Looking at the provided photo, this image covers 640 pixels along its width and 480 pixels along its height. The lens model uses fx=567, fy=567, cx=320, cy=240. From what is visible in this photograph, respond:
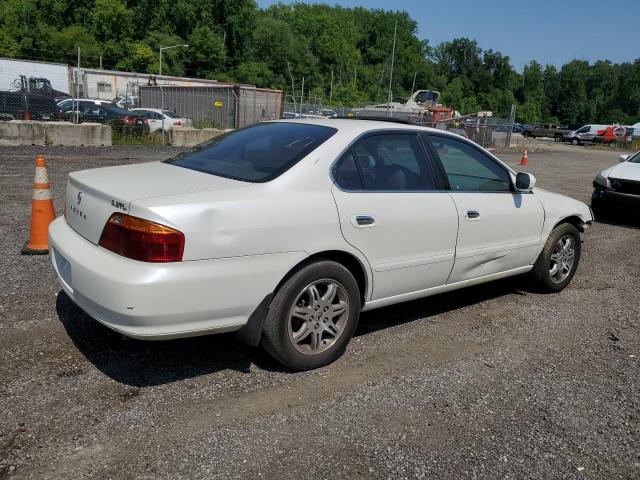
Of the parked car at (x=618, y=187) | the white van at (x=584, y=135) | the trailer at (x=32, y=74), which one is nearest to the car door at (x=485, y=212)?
the parked car at (x=618, y=187)

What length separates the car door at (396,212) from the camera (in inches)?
142

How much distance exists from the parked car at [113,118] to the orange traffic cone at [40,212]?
42.6 ft

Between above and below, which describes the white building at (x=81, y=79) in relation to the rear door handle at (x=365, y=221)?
above

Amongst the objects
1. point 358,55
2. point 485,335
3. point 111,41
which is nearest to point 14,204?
point 485,335

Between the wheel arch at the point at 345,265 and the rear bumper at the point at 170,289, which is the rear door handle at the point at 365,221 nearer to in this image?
the wheel arch at the point at 345,265

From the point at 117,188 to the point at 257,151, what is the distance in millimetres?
991

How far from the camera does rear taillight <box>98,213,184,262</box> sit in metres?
2.86

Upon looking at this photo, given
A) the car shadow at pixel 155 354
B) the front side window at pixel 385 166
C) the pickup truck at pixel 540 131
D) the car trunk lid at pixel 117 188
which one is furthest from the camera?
the pickup truck at pixel 540 131

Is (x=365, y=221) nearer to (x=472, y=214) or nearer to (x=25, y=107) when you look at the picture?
(x=472, y=214)

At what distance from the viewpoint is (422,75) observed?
408 ft

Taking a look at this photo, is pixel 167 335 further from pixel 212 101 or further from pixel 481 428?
pixel 212 101

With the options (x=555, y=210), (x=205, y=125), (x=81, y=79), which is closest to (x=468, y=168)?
(x=555, y=210)

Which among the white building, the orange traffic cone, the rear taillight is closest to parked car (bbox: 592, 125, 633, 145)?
the white building

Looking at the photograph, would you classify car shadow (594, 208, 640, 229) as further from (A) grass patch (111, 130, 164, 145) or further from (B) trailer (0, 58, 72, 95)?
(B) trailer (0, 58, 72, 95)
